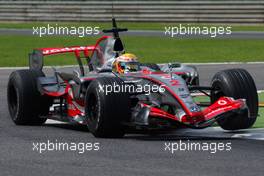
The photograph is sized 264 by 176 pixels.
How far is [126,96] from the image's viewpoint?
11.8 metres

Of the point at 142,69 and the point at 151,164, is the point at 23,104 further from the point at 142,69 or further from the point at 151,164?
the point at 151,164

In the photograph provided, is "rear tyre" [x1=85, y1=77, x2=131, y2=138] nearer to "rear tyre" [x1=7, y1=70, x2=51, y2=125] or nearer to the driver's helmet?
the driver's helmet

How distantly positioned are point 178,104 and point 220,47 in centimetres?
1916

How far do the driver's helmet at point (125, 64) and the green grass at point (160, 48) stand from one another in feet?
40.7

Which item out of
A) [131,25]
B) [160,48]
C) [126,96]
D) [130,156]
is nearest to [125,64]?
[126,96]

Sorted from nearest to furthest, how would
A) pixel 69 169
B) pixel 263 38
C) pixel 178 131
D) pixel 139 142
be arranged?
pixel 69 169 < pixel 139 142 < pixel 178 131 < pixel 263 38

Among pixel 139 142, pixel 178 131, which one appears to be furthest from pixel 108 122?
pixel 178 131

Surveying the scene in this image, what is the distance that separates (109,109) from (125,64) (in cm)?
158

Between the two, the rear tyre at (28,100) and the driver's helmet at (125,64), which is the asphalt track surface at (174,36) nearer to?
the rear tyre at (28,100)

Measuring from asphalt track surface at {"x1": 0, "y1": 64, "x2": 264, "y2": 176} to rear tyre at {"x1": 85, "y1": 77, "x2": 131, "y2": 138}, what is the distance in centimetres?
13

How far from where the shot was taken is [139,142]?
11672 mm

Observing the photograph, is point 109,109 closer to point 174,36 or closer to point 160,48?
point 160,48

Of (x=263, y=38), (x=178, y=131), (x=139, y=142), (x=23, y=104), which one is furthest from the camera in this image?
(x=263, y=38)

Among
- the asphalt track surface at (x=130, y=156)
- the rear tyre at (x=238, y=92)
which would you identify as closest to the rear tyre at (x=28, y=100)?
the asphalt track surface at (x=130, y=156)
